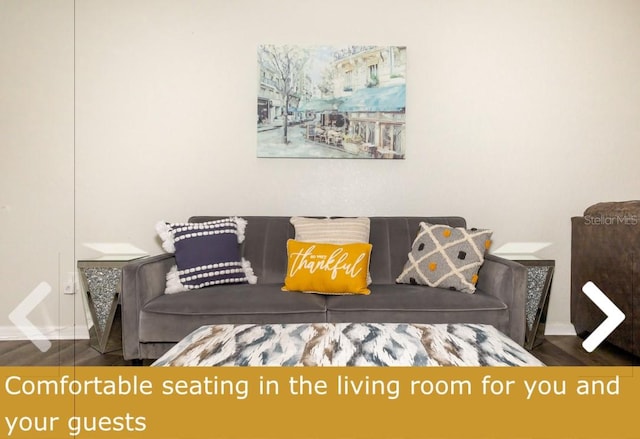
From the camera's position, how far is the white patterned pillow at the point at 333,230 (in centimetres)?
255

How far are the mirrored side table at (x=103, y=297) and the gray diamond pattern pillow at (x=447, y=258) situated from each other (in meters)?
1.66

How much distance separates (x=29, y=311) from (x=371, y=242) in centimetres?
240

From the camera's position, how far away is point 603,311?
273 centimetres

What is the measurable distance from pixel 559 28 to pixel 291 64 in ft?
6.11

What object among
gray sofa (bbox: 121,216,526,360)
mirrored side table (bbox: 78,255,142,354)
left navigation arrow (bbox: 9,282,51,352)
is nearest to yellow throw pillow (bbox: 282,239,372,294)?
gray sofa (bbox: 121,216,526,360)

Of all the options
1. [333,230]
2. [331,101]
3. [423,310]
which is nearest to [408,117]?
[331,101]

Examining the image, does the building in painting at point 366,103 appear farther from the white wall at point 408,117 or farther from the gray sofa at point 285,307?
the gray sofa at point 285,307

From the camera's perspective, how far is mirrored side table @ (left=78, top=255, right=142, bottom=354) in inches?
102

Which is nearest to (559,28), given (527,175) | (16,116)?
(527,175)

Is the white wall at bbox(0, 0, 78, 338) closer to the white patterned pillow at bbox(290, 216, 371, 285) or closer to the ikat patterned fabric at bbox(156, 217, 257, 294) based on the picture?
the ikat patterned fabric at bbox(156, 217, 257, 294)

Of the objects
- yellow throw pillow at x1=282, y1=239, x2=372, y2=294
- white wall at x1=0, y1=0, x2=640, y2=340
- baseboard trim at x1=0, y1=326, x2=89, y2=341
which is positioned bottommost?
baseboard trim at x1=0, y1=326, x2=89, y2=341

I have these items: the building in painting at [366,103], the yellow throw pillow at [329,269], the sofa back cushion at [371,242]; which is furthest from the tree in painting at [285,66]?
the yellow throw pillow at [329,269]

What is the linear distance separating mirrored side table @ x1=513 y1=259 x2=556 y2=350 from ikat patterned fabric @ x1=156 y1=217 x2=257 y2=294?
5.43 ft
